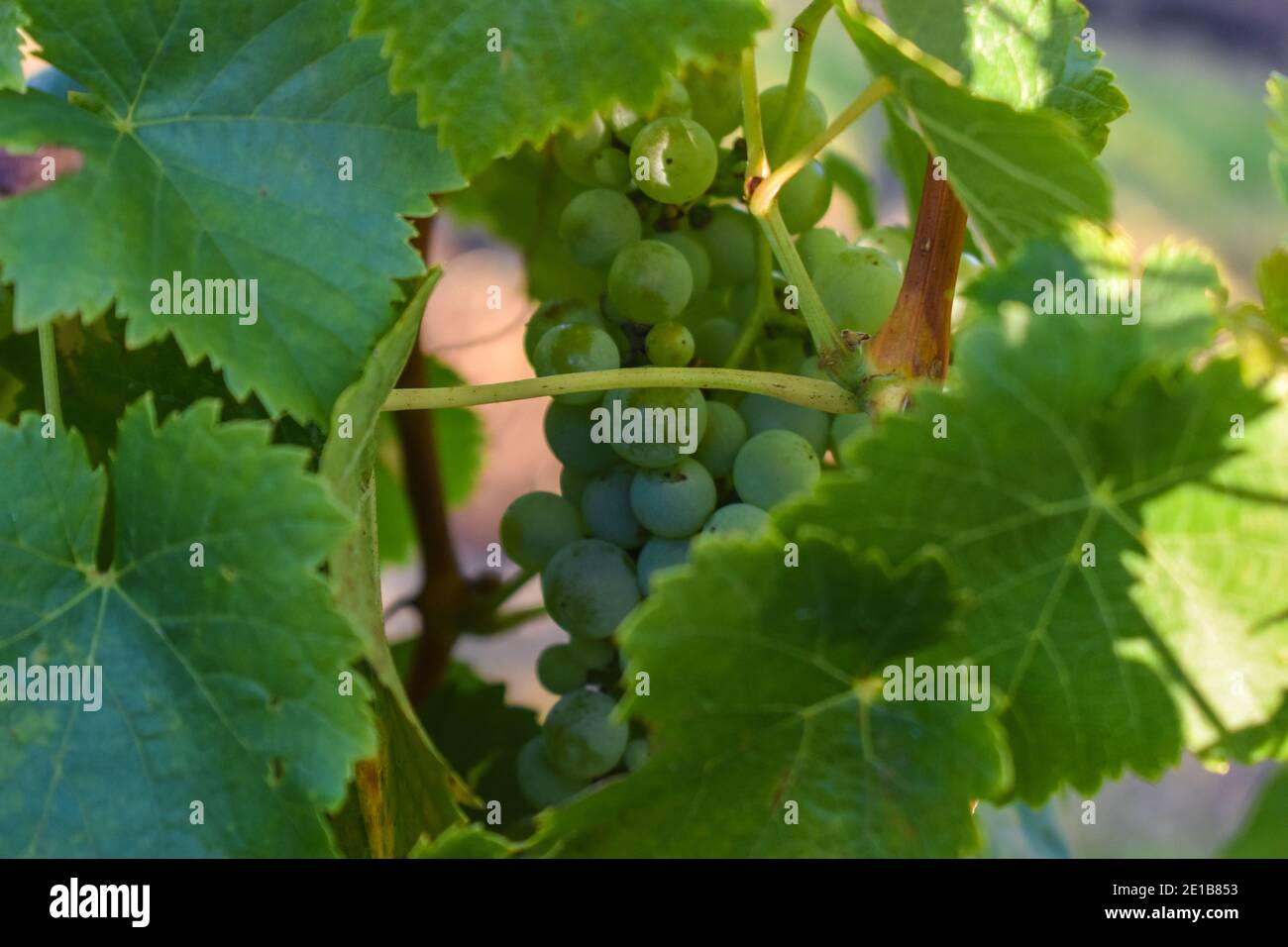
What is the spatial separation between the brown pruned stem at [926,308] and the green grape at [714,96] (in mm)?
141

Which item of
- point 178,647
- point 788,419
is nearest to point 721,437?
point 788,419

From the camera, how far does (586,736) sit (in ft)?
1.85

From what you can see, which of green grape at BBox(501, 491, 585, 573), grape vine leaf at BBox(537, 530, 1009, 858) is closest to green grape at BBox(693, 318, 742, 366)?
green grape at BBox(501, 491, 585, 573)

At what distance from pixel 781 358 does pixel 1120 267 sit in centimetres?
19

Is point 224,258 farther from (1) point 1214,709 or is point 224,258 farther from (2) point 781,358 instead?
(1) point 1214,709

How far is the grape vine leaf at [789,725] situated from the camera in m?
0.39

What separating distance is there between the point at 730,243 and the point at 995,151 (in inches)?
6.7

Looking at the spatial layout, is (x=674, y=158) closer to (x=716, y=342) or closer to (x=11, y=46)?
(x=716, y=342)

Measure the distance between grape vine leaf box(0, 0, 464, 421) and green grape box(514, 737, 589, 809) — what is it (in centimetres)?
24

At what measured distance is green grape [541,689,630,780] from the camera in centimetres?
56

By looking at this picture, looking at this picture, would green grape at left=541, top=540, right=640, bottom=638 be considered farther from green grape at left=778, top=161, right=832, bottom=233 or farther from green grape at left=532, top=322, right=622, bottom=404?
green grape at left=778, top=161, right=832, bottom=233

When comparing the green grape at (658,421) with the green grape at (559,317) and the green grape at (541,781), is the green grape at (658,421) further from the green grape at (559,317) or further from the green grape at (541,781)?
the green grape at (541,781)

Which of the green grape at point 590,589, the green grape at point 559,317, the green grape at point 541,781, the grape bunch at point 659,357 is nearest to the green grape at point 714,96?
the grape bunch at point 659,357

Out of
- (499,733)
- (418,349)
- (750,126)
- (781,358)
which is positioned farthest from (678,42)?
(499,733)
